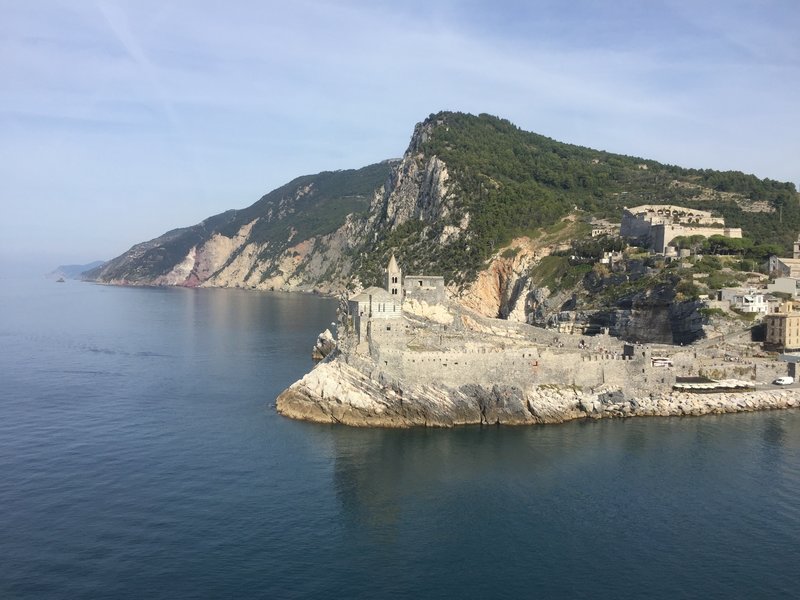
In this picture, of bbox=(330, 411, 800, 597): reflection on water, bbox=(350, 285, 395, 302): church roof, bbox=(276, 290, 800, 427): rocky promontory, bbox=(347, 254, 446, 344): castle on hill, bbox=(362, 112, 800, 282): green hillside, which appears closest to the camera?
bbox=(330, 411, 800, 597): reflection on water

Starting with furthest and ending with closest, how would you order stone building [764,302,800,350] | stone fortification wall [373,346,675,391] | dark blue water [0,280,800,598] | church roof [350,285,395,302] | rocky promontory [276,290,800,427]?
1. stone building [764,302,800,350]
2. church roof [350,285,395,302]
3. stone fortification wall [373,346,675,391]
4. rocky promontory [276,290,800,427]
5. dark blue water [0,280,800,598]

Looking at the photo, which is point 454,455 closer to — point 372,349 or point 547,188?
point 372,349

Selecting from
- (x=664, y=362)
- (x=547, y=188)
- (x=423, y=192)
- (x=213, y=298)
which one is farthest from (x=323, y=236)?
(x=664, y=362)

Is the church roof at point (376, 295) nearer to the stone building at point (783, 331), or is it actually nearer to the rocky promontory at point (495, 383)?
the rocky promontory at point (495, 383)

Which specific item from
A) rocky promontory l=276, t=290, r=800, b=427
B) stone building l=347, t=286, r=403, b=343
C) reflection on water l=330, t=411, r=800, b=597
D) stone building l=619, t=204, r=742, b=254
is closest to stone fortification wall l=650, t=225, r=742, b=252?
stone building l=619, t=204, r=742, b=254

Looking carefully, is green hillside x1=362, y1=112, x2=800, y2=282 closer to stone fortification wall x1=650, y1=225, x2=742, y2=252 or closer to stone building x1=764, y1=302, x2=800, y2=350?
stone fortification wall x1=650, y1=225, x2=742, y2=252

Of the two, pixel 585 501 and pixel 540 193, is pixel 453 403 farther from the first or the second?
pixel 540 193

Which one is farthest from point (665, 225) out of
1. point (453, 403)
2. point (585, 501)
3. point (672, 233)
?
point (585, 501)
